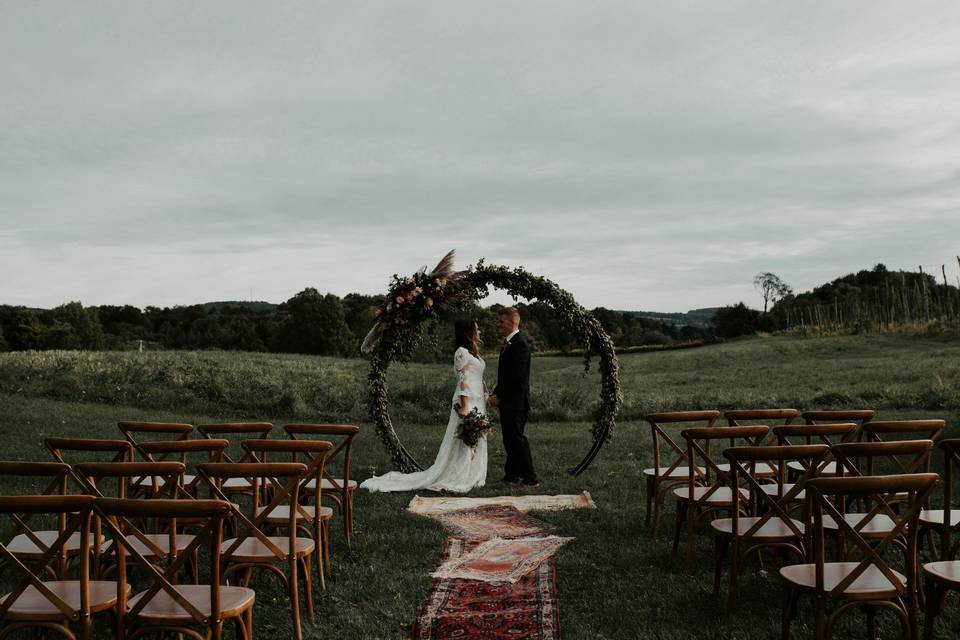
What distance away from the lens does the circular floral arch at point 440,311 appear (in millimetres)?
12469

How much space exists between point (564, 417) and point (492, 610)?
1528 cm

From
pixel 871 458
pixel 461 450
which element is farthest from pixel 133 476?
pixel 461 450

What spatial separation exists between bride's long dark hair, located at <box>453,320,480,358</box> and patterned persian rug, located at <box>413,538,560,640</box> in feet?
16.7

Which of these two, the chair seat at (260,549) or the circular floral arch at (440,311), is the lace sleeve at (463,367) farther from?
the chair seat at (260,549)

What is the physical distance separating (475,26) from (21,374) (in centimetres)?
1908

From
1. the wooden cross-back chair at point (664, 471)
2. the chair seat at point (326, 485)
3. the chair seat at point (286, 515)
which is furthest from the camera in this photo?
the chair seat at point (326, 485)

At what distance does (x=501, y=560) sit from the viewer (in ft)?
24.3

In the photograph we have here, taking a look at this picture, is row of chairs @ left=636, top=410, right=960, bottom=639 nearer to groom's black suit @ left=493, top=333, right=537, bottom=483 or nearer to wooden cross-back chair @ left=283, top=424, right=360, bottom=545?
wooden cross-back chair @ left=283, top=424, right=360, bottom=545

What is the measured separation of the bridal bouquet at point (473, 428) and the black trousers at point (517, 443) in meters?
0.28

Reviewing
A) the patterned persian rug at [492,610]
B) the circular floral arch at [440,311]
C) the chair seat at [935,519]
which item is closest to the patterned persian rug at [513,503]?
the circular floral arch at [440,311]

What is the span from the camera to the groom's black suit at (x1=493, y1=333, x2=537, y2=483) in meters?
11.5

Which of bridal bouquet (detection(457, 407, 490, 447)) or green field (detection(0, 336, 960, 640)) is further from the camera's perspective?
bridal bouquet (detection(457, 407, 490, 447))

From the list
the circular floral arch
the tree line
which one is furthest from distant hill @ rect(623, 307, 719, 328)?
the circular floral arch

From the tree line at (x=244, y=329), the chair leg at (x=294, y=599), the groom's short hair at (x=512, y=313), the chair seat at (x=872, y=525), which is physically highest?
the tree line at (x=244, y=329)
